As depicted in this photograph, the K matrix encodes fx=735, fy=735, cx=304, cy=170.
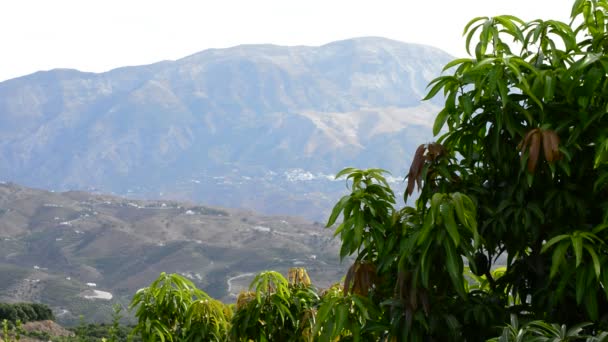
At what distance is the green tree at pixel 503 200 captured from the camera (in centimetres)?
246

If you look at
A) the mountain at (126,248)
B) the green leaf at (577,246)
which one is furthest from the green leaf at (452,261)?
the mountain at (126,248)

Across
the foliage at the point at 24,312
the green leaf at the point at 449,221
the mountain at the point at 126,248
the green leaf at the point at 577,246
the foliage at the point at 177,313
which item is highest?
the green leaf at the point at 449,221

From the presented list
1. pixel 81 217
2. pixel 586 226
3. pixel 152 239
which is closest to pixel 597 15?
pixel 586 226

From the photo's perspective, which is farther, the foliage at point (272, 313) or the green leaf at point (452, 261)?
the foliage at point (272, 313)

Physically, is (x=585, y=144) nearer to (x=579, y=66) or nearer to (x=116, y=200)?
(x=579, y=66)

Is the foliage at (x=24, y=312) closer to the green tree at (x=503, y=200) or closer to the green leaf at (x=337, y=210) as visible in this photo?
the green leaf at (x=337, y=210)

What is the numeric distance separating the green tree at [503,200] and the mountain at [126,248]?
3358 inches

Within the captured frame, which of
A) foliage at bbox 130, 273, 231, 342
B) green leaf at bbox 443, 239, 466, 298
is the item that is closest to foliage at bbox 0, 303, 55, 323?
foliage at bbox 130, 273, 231, 342

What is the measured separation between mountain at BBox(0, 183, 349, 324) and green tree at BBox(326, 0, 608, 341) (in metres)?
85.3

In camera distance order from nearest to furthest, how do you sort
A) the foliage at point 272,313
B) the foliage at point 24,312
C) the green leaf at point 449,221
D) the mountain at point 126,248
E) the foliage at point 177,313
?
the green leaf at point 449,221
the foliage at point 272,313
the foliage at point 177,313
the foliage at point 24,312
the mountain at point 126,248

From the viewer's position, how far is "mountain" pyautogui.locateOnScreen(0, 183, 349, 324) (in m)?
106

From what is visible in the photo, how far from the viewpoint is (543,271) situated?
2658 millimetres

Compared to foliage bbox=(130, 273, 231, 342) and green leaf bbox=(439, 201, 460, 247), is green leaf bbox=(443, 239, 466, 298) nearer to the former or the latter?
green leaf bbox=(439, 201, 460, 247)

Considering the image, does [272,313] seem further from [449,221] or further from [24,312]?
[24,312]
